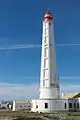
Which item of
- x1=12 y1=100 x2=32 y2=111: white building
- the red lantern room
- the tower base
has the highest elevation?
the red lantern room

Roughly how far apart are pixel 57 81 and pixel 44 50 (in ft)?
26.1

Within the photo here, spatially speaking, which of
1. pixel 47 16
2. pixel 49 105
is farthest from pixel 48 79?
pixel 47 16

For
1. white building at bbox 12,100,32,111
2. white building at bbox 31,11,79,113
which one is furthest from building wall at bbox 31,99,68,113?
white building at bbox 12,100,32,111

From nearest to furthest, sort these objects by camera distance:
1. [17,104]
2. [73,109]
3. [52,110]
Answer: [52,110] → [73,109] → [17,104]

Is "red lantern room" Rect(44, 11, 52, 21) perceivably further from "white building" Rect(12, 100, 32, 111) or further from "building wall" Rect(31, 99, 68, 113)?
"white building" Rect(12, 100, 32, 111)

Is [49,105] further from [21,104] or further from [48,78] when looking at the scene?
[21,104]

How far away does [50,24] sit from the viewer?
6525 centimetres

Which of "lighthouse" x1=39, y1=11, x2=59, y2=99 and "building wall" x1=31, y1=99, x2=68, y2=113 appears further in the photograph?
"lighthouse" x1=39, y1=11, x2=59, y2=99

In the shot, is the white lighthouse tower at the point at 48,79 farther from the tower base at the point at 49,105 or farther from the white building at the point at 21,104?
the white building at the point at 21,104

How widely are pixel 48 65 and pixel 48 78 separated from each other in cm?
301

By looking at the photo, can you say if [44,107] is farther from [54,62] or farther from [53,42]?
[53,42]

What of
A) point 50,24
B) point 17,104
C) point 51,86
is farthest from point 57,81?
point 17,104

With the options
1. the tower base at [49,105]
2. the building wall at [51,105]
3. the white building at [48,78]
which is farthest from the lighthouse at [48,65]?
the building wall at [51,105]

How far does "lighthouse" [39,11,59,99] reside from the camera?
207ft
